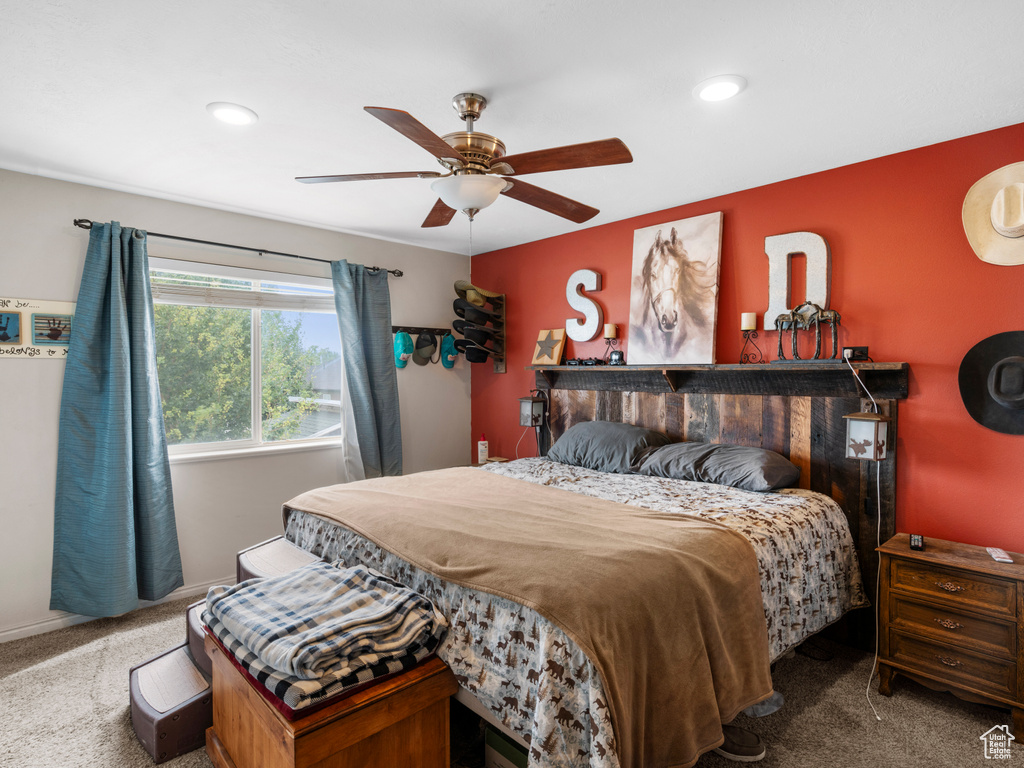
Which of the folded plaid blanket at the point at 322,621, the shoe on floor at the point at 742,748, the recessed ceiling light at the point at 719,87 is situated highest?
the recessed ceiling light at the point at 719,87

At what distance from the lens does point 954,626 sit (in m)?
2.15

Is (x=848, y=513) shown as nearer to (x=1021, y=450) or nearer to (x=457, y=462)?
(x=1021, y=450)

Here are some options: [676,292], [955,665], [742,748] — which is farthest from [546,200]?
[955,665]

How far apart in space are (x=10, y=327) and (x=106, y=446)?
77cm

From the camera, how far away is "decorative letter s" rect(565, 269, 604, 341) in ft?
13.0

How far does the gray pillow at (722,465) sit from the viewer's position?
2.69m

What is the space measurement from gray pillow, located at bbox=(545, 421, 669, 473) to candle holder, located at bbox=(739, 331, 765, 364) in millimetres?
681

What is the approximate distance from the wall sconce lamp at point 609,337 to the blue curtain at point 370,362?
1673 millimetres

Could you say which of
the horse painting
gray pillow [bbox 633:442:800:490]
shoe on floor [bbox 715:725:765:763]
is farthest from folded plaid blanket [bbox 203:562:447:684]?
the horse painting

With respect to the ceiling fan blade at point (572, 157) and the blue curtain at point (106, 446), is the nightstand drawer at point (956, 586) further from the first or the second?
the blue curtain at point (106, 446)

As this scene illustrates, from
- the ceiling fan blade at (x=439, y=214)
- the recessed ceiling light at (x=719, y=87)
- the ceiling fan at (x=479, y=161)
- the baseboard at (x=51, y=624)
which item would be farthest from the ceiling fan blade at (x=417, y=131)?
the baseboard at (x=51, y=624)

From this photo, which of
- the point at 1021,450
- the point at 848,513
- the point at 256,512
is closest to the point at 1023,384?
the point at 1021,450

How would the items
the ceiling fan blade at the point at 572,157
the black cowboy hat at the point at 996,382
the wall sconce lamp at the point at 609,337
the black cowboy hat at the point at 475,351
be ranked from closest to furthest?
the ceiling fan blade at the point at 572,157 < the black cowboy hat at the point at 996,382 < the wall sconce lamp at the point at 609,337 < the black cowboy hat at the point at 475,351

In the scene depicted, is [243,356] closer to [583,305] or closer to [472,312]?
[472,312]
